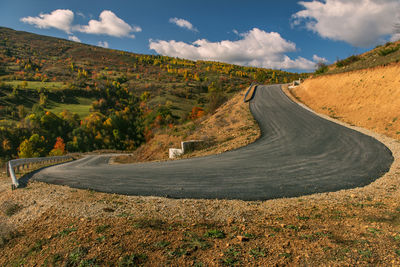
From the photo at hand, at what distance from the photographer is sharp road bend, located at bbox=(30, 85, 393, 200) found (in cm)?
754

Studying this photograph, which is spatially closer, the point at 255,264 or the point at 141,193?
the point at 255,264

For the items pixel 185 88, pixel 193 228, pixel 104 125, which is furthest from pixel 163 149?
pixel 185 88

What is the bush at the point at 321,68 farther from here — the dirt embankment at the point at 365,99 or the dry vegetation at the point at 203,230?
the dry vegetation at the point at 203,230

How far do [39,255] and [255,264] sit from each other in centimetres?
445

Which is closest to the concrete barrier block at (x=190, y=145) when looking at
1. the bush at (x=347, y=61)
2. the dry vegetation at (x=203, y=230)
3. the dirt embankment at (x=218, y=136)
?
the dirt embankment at (x=218, y=136)

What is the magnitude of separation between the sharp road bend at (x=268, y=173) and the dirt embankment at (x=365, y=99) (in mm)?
4175

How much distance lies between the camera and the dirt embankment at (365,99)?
17052 millimetres

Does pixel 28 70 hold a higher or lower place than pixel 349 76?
higher

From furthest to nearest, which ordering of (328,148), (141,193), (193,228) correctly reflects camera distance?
1. (328,148)
2. (141,193)
3. (193,228)

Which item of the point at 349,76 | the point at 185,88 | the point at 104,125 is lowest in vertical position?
the point at 104,125

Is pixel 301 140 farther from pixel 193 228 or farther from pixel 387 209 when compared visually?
pixel 193 228

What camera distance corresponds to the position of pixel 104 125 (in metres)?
104

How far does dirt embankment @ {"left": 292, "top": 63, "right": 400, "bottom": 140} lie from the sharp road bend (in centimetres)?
418

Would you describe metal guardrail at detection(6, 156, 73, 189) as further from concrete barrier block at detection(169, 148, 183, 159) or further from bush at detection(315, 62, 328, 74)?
bush at detection(315, 62, 328, 74)
